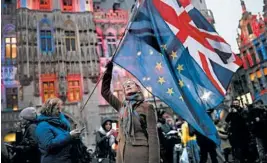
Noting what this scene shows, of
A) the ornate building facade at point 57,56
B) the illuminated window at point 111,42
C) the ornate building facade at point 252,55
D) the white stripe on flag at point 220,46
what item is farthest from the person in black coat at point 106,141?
the ornate building facade at point 252,55

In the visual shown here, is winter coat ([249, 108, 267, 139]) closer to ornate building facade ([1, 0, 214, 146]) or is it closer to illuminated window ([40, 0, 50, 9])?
ornate building facade ([1, 0, 214, 146])

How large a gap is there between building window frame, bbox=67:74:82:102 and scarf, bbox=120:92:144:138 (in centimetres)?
1930

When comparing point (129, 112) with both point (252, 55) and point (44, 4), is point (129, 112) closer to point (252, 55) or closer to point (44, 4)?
point (44, 4)

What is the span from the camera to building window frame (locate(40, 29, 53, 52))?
72.8ft

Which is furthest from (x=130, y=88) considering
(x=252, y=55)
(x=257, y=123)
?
(x=252, y=55)

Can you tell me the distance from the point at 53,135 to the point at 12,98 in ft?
64.2

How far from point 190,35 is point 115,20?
67.2 feet

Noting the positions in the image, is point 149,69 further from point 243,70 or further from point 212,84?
point 243,70

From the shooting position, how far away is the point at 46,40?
22.4 metres

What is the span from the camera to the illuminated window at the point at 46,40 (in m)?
22.2

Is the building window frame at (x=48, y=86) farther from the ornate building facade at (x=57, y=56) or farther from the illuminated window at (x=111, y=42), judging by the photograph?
the illuminated window at (x=111, y=42)

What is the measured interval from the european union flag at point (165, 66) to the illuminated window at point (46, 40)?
1907 centimetres

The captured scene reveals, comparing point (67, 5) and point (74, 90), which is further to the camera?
point (67, 5)

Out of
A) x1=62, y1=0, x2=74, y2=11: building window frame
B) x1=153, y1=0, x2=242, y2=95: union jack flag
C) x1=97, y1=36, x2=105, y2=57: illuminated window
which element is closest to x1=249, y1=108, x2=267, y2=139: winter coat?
x1=153, y1=0, x2=242, y2=95: union jack flag
